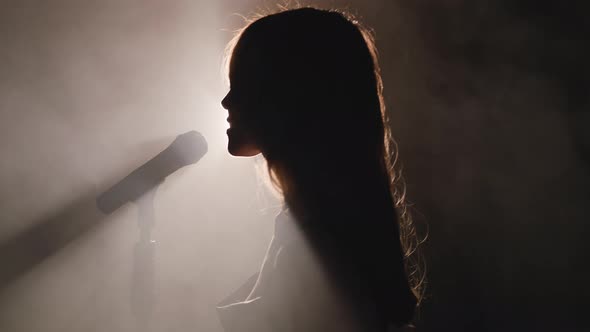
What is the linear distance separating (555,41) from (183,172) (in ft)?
5.92

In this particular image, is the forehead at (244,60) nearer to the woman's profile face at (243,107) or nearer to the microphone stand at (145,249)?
the woman's profile face at (243,107)

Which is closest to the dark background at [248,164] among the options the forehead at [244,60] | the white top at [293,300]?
the forehead at [244,60]

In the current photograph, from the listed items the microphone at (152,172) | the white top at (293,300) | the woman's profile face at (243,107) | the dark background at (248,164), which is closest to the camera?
the white top at (293,300)

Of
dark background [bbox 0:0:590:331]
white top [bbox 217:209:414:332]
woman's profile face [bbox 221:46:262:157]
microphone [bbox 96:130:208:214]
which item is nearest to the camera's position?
white top [bbox 217:209:414:332]

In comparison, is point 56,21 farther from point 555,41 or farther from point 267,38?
point 555,41

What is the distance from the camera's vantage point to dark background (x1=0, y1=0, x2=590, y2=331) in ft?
4.72

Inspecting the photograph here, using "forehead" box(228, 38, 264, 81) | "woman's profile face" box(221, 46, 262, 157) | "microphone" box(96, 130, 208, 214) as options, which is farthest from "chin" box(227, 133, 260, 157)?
"microphone" box(96, 130, 208, 214)

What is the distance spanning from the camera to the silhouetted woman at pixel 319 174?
58 centimetres

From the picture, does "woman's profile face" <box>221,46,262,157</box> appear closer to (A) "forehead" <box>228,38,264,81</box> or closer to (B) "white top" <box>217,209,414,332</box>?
(A) "forehead" <box>228,38,264,81</box>

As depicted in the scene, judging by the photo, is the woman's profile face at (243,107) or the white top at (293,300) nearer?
the white top at (293,300)

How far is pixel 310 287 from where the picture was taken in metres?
0.58

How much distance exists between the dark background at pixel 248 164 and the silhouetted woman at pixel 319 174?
984 millimetres

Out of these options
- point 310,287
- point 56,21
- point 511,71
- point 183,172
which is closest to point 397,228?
point 310,287

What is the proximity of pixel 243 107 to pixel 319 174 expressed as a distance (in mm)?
189
